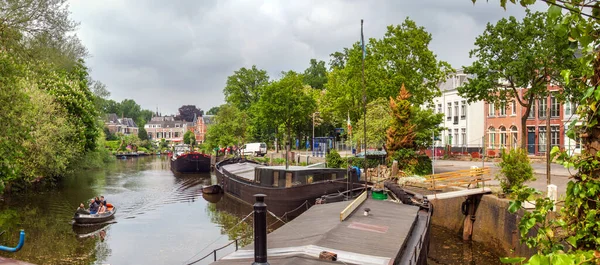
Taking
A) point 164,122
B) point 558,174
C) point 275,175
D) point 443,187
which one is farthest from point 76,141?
point 164,122

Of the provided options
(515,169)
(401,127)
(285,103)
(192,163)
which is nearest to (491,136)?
(285,103)

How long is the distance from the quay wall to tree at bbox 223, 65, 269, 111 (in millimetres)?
67472

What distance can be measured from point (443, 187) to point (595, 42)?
22633 millimetres

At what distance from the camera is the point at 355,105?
46719mm

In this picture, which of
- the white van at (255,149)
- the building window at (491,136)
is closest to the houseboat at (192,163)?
the white van at (255,149)

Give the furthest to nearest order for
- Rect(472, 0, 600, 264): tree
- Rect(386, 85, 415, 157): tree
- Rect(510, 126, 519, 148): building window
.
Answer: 1. Rect(510, 126, 519, 148): building window
2. Rect(386, 85, 415, 157): tree
3. Rect(472, 0, 600, 264): tree

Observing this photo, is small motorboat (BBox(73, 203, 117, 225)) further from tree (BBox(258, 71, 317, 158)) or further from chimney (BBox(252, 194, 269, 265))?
tree (BBox(258, 71, 317, 158))

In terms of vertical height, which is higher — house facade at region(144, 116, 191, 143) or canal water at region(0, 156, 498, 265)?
house facade at region(144, 116, 191, 143)

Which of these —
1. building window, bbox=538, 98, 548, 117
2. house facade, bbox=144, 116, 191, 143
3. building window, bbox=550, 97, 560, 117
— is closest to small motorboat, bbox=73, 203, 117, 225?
building window, bbox=550, 97, 560, 117

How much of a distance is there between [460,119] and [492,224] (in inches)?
1557

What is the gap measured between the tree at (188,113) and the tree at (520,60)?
5826 inches

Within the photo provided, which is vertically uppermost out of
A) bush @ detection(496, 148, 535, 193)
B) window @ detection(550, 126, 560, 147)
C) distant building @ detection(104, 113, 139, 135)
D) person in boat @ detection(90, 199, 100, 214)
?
distant building @ detection(104, 113, 139, 135)

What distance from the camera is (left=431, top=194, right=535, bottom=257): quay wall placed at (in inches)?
672

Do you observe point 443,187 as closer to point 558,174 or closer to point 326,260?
point 558,174
